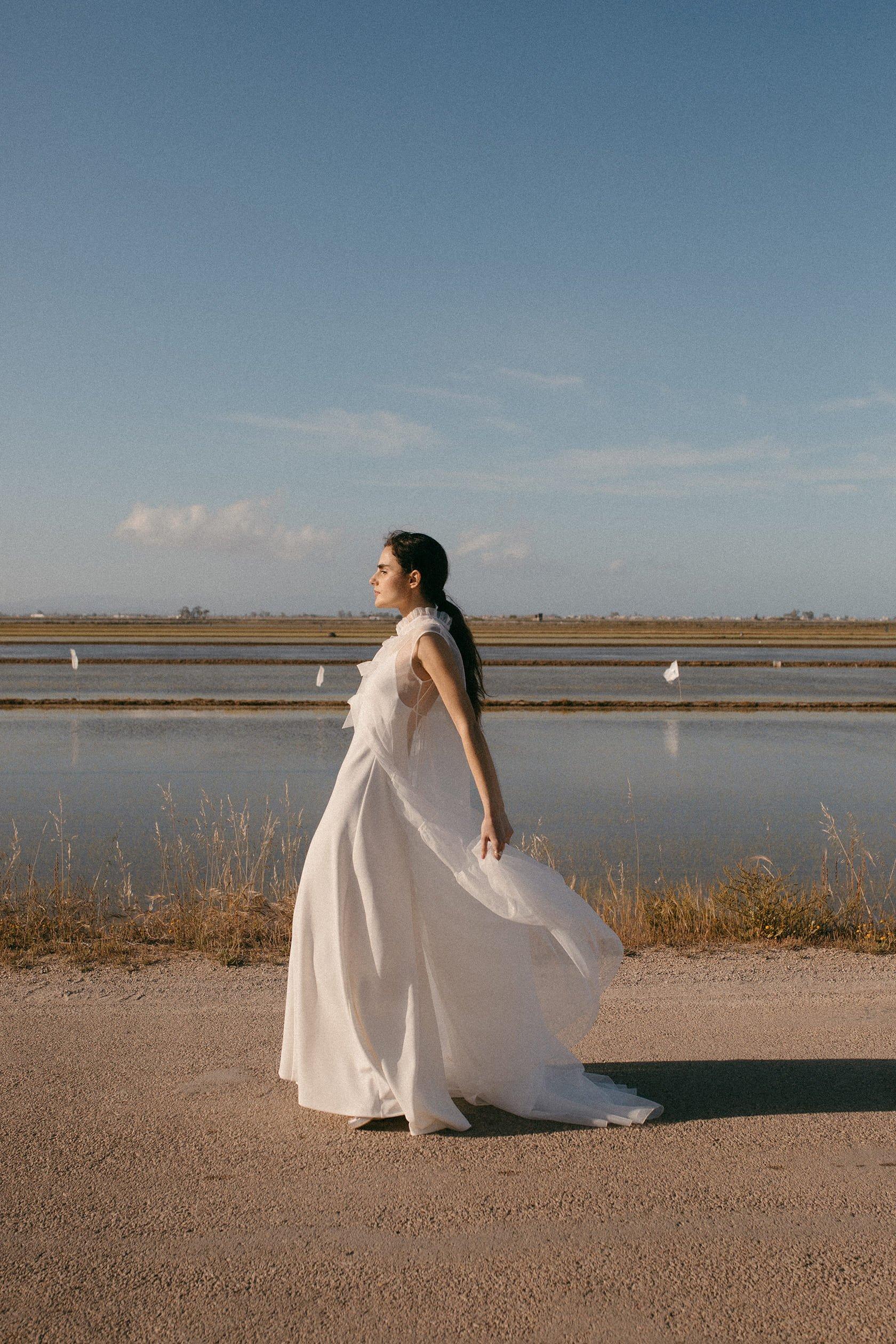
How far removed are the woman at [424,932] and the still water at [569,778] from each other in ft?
19.9

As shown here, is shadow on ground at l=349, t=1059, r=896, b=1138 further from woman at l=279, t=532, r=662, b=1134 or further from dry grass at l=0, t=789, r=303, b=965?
dry grass at l=0, t=789, r=303, b=965

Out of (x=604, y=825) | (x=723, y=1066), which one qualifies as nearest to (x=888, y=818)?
(x=604, y=825)

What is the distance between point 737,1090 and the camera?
452cm

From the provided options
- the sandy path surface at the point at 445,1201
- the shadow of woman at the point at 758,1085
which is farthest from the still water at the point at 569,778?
the shadow of woman at the point at 758,1085

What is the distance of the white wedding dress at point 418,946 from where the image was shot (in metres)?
4.11

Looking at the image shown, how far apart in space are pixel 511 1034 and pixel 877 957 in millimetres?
3767

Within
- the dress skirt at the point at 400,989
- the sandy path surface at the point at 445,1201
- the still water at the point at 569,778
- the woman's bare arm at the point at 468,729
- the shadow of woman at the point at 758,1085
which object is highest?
the woman's bare arm at the point at 468,729

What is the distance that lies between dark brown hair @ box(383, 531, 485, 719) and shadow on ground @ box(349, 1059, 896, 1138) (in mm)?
1619

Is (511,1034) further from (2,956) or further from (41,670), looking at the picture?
(41,670)

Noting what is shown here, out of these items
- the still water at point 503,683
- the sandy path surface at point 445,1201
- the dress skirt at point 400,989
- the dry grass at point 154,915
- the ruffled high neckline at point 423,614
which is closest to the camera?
the sandy path surface at point 445,1201

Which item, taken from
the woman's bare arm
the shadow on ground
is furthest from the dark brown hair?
the shadow on ground

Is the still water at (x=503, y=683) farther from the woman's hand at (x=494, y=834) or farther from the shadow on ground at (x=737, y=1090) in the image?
the woman's hand at (x=494, y=834)

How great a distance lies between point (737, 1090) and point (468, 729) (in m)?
1.94

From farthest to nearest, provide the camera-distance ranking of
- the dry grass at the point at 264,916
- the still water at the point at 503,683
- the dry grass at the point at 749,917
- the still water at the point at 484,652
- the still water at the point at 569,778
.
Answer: the still water at the point at 484,652, the still water at the point at 503,683, the still water at the point at 569,778, the dry grass at the point at 749,917, the dry grass at the point at 264,916
